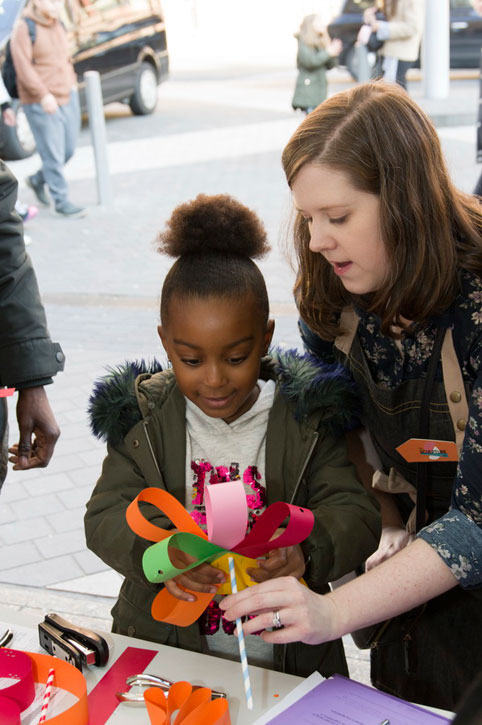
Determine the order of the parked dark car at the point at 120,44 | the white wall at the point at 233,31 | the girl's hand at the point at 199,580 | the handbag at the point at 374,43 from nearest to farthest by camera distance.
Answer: the girl's hand at the point at 199,580
the handbag at the point at 374,43
the parked dark car at the point at 120,44
the white wall at the point at 233,31

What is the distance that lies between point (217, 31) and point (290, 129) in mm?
17537

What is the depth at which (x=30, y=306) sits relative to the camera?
2094 mm

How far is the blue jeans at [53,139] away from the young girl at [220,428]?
607cm

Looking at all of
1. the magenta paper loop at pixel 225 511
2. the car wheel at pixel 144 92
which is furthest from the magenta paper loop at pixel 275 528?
the car wheel at pixel 144 92

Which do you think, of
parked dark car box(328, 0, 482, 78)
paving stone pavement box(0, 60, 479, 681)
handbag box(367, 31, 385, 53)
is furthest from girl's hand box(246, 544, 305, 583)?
parked dark car box(328, 0, 482, 78)

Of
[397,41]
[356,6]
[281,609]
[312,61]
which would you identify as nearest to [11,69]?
[312,61]

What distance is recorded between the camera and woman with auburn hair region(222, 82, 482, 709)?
4.92 ft

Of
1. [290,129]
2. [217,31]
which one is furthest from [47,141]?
[217,31]

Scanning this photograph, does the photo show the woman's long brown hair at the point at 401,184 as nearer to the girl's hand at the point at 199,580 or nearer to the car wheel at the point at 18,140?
the girl's hand at the point at 199,580

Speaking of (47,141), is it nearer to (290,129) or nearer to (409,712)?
(290,129)

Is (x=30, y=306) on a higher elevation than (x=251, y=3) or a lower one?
higher

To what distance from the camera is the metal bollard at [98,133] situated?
746 cm

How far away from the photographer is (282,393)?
1743 millimetres

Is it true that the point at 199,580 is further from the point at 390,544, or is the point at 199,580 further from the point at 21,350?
the point at 21,350
